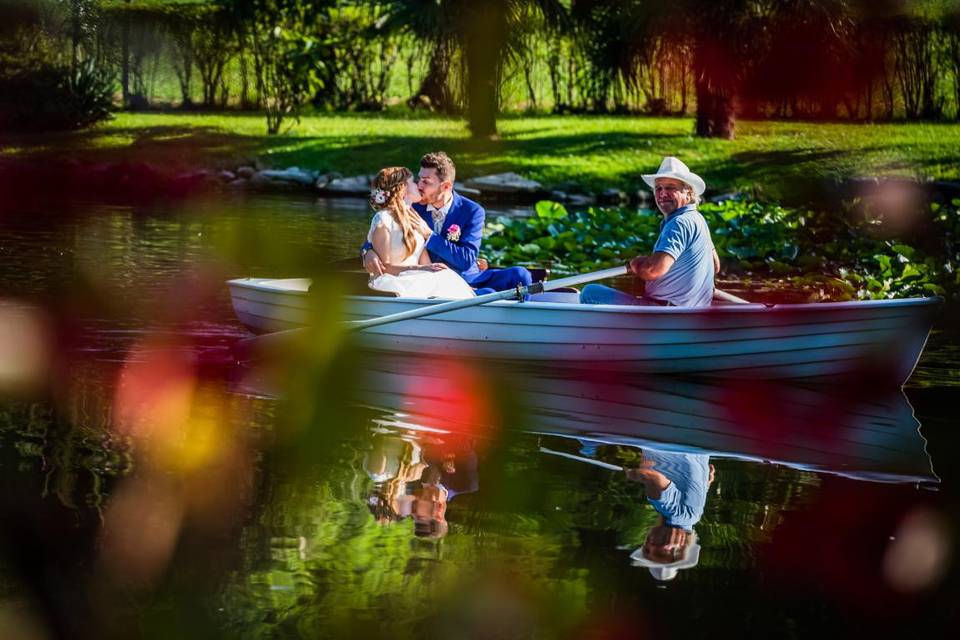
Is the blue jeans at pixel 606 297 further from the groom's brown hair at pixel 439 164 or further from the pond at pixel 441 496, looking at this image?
the groom's brown hair at pixel 439 164

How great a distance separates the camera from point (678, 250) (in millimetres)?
9352

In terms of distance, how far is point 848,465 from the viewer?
7738 millimetres

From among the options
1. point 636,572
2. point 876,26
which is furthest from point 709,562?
point 876,26

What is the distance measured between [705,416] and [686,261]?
3.62 ft

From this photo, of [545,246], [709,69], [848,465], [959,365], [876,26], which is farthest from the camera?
[876,26]

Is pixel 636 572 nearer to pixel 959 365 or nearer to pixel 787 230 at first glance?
pixel 959 365

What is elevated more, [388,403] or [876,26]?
[876,26]

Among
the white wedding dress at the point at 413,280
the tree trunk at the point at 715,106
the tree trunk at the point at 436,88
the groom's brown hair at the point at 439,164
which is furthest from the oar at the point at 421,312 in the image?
the tree trunk at the point at 436,88

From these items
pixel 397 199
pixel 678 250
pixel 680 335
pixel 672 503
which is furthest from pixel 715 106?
pixel 672 503

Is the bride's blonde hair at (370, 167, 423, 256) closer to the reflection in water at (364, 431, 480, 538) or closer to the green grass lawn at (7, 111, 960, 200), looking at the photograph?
the reflection in water at (364, 431, 480, 538)

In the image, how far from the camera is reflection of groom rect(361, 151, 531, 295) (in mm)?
10070

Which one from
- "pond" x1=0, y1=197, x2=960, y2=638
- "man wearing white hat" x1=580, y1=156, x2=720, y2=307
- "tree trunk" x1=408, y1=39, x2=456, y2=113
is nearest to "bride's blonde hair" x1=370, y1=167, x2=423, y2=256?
"pond" x1=0, y1=197, x2=960, y2=638

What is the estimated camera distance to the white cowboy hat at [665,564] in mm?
5754

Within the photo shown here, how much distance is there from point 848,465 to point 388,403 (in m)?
2.73
